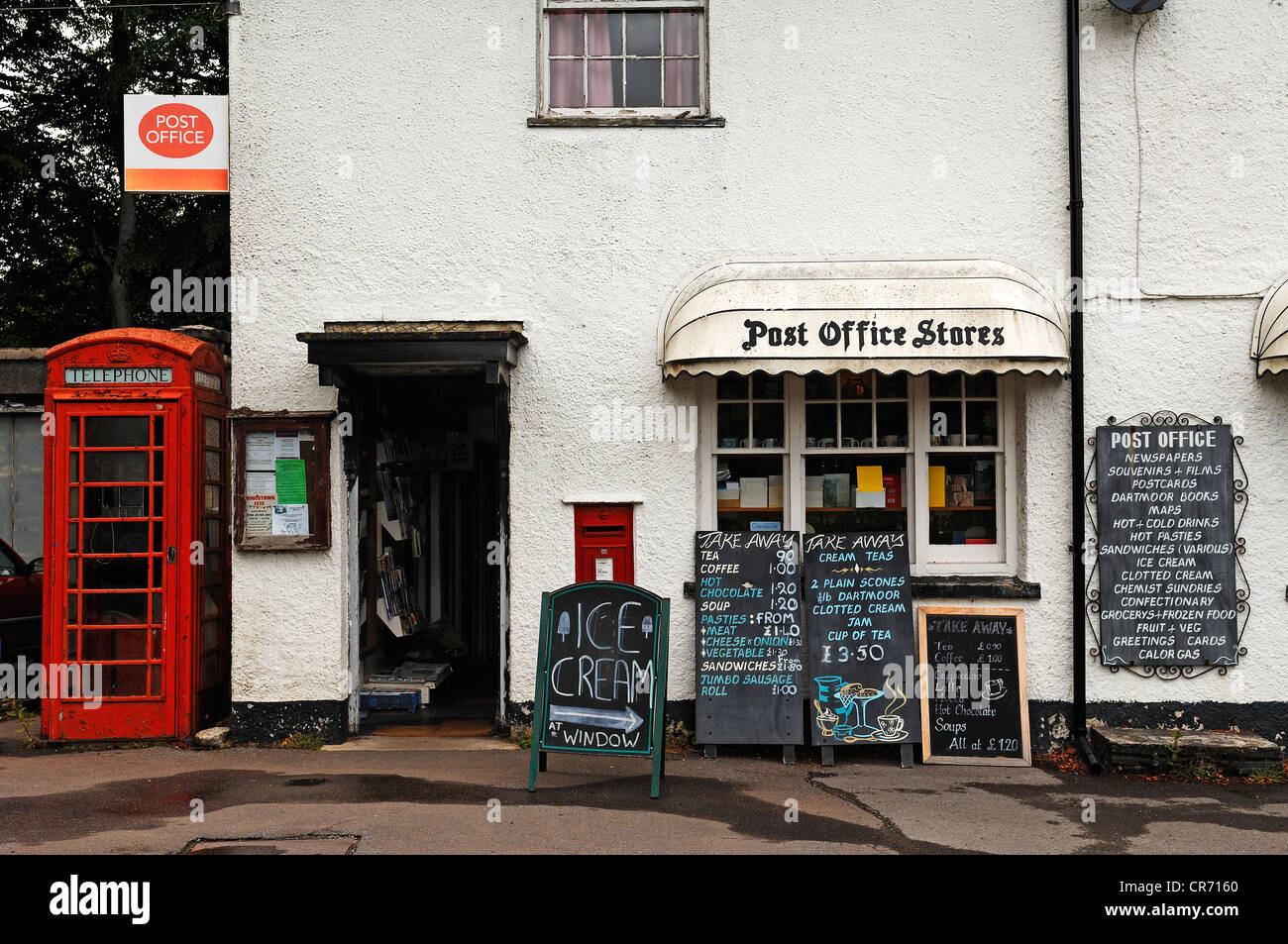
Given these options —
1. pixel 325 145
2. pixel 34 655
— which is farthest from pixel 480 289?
pixel 34 655

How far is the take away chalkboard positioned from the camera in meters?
6.52

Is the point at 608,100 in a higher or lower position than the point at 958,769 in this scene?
higher

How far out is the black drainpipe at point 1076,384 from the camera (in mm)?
7777

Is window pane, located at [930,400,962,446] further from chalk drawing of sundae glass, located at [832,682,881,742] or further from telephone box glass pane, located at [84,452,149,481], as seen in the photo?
telephone box glass pane, located at [84,452,149,481]

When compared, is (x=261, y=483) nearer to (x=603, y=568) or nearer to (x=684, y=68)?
(x=603, y=568)

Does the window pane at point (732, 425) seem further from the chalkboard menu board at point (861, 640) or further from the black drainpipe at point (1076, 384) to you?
the black drainpipe at point (1076, 384)

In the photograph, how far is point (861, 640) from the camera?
7645 mm

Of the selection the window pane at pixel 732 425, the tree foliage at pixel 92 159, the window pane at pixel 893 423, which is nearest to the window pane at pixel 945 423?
the window pane at pixel 893 423

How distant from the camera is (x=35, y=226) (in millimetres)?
17375

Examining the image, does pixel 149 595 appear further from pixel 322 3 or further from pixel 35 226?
pixel 35 226

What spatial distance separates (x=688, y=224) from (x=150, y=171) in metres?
4.21

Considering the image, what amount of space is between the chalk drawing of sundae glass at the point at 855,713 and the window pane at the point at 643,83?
189 inches

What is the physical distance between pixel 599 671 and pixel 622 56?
4897 millimetres

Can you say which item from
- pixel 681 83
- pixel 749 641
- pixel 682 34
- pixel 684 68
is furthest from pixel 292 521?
pixel 682 34
